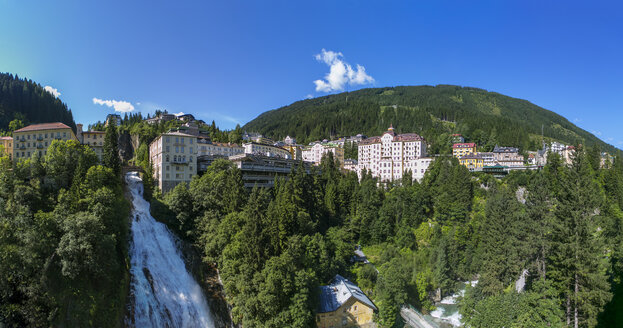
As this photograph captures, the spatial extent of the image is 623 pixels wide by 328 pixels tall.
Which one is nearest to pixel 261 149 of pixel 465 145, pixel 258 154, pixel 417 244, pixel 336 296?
pixel 258 154

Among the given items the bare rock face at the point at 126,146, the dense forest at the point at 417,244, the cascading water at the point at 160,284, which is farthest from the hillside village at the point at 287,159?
the cascading water at the point at 160,284

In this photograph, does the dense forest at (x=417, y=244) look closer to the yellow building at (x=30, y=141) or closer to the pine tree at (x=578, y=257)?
the pine tree at (x=578, y=257)

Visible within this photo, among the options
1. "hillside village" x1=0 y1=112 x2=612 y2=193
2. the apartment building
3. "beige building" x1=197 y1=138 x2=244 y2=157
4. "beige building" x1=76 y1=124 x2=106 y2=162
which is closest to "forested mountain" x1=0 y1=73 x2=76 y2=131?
"hillside village" x1=0 y1=112 x2=612 y2=193

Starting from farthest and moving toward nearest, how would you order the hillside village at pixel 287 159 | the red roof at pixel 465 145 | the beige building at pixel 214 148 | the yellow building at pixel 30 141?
the red roof at pixel 465 145, the beige building at pixel 214 148, the yellow building at pixel 30 141, the hillside village at pixel 287 159

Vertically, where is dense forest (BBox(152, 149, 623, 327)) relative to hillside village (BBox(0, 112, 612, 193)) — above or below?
below

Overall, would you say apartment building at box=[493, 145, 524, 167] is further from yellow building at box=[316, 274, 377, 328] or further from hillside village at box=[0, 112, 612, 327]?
yellow building at box=[316, 274, 377, 328]

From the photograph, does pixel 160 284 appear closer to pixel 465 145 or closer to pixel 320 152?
pixel 320 152

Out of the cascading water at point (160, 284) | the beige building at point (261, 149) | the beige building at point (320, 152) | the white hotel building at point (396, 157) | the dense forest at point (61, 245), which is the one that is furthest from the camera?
the beige building at point (320, 152)
